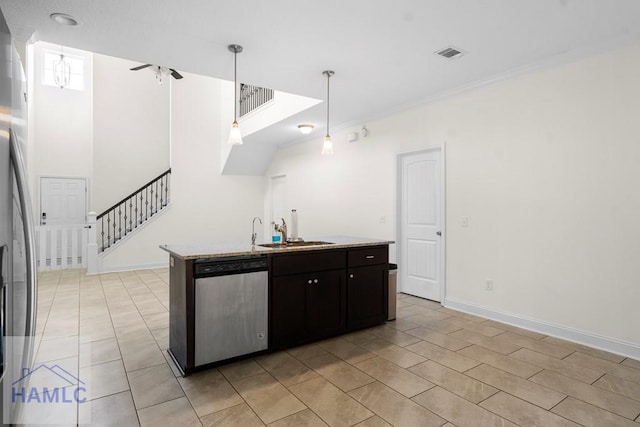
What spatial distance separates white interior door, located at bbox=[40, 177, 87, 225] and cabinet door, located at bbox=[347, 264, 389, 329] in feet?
21.5

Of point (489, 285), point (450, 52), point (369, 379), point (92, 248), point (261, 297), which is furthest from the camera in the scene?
point (92, 248)

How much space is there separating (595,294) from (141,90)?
862 centimetres

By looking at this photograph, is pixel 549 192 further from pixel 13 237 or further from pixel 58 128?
pixel 58 128

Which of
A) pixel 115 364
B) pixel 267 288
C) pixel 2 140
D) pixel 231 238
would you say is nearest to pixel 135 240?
pixel 231 238

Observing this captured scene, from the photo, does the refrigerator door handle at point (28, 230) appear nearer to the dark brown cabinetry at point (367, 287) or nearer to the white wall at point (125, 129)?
the dark brown cabinetry at point (367, 287)

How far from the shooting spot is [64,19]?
271 cm

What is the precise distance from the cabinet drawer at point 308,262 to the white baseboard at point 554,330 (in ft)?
5.94

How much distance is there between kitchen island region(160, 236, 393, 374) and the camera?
2.62m

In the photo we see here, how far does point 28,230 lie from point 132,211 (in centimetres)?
684

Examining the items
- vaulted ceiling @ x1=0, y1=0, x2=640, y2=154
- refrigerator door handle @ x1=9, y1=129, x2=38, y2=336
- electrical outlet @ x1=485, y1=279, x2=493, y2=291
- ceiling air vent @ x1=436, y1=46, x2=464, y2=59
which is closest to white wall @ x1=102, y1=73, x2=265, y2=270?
vaulted ceiling @ x1=0, y1=0, x2=640, y2=154

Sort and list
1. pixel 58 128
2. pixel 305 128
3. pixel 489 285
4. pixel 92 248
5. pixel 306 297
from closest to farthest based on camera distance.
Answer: pixel 306 297
pixel 489 285
pixel 305 128
pixel 92 248
pixel 58 128

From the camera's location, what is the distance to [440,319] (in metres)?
3.94

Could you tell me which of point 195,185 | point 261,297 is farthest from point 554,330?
point 195,185

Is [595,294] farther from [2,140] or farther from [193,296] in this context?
[2,140]
